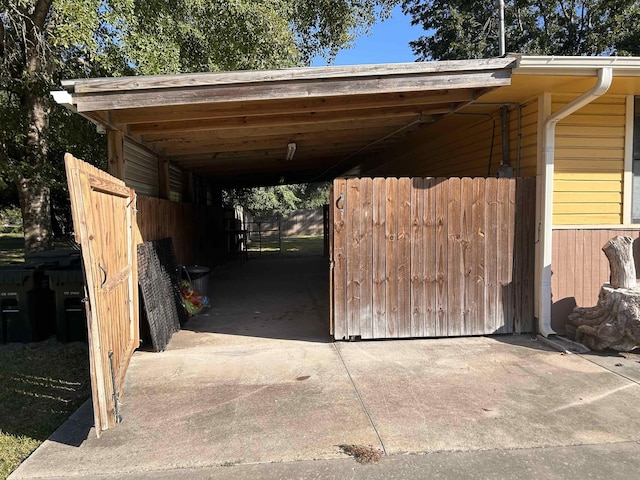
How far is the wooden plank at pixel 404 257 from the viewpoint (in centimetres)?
544

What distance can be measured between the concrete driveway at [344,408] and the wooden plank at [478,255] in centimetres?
26

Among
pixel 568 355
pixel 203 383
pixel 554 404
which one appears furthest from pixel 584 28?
pixel 203 383

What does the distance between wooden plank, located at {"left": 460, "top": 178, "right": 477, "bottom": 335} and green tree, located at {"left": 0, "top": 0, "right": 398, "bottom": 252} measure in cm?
598

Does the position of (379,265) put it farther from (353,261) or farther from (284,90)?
(284,90)

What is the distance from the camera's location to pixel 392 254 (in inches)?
215

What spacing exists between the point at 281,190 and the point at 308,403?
26.4m

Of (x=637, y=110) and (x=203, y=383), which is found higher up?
(x=637, y=110)

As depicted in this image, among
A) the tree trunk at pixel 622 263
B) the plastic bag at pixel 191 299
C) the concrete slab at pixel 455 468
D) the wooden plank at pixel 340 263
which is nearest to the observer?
the concrete slab at pixel 455 468

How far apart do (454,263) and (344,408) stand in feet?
8.60

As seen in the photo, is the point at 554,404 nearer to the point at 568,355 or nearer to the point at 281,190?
the point at 568,355

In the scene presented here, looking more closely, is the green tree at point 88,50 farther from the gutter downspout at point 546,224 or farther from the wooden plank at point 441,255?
the gutter downspout at point 546,224

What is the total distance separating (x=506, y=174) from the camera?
19.3ft

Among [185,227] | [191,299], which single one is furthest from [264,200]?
[191,299]

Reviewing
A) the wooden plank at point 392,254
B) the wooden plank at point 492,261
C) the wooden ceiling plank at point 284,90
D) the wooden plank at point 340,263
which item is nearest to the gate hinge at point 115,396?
the wooden ceiling plank at point 284,90
